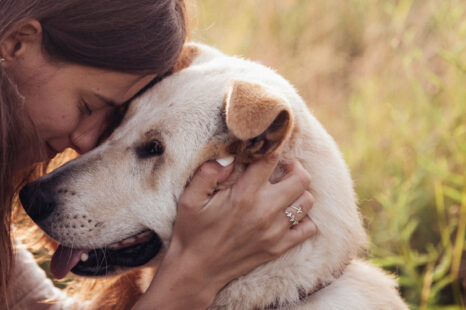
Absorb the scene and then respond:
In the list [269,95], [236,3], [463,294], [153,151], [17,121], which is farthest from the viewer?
[236,3]

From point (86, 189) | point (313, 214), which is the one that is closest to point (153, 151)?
point (86, 189)

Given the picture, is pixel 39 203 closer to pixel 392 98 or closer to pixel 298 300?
pixel 298 300

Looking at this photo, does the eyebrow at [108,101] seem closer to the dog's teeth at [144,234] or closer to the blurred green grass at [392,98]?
the dog's teeth at [144,234]

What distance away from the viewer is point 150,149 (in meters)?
2.37

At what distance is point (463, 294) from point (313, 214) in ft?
7.43

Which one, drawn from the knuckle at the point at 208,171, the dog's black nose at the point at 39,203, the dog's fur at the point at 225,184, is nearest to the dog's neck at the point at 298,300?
the dog's fur at the point at 225,184

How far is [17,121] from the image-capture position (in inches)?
86.7

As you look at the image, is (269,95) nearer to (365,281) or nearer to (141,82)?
(141,82)

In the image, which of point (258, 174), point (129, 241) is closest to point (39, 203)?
point (129, 241)

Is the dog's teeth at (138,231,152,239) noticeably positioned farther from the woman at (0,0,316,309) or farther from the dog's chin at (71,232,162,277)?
the woman at (0,0,316,309)

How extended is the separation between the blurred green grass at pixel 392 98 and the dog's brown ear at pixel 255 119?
3.63 feet

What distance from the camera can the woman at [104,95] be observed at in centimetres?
214

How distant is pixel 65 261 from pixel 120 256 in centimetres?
26

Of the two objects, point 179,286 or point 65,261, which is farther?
point 65,261
